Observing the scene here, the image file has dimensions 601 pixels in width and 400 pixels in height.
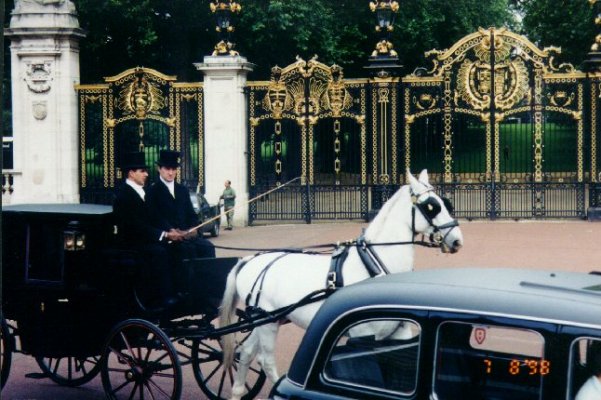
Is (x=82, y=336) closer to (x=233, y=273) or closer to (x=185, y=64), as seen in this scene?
(x=233, y=273)

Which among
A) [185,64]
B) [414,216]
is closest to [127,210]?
[414,216]

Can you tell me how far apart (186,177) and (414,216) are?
16.7m

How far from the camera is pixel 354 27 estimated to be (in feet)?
121

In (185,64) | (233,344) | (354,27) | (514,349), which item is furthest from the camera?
(354,27)

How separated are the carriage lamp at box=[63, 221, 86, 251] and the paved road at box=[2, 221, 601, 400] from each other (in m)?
1.33

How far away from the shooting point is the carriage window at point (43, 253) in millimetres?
9008

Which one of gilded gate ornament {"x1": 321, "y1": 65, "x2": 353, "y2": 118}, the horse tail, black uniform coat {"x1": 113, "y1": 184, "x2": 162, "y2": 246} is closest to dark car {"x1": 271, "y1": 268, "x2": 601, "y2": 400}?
the horse tail

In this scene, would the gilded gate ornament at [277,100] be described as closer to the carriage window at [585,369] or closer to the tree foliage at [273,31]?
the tree foliage at [273,31]

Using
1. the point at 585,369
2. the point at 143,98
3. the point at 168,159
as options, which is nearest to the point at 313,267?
the point at 168,159

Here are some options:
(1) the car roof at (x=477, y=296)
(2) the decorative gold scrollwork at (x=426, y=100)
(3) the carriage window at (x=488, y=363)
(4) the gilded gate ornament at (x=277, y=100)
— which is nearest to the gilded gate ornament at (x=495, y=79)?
(2) the decorative gold scrollwork at (x=426, y=100)

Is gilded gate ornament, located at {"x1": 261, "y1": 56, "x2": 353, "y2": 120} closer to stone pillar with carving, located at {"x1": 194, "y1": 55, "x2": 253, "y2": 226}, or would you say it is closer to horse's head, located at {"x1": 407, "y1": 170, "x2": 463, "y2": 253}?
stone pillar with carving, located at {"x1": 194, "y1": 55, "x2": 253, "y2": 226}

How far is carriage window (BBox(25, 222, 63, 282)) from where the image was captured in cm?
901

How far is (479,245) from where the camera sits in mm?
19344

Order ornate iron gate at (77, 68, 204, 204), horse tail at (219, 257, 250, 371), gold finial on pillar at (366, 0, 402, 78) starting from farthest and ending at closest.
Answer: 1. ornate iron gate at (77, 68, 204, 204)
2. gold finial on pillar at (366, 0, 402, 78)
3. horse tail at (219, 257, 250, 371)
